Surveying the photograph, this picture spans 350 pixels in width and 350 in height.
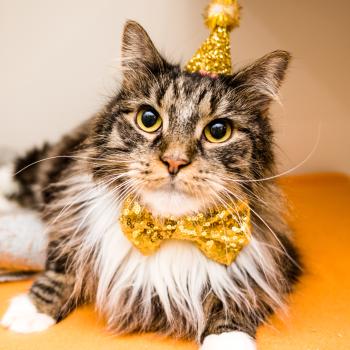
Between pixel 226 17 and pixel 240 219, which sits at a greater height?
pixel 226 17

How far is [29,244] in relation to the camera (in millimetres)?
1434

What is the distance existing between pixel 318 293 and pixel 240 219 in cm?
43

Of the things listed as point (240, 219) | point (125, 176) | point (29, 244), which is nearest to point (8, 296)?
point (29, 244)

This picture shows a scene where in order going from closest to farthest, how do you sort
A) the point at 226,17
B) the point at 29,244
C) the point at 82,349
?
1. the point at 82,349
2. the point at 226,17
3. the point at 29,244

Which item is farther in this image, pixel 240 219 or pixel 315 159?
pixel 315 159

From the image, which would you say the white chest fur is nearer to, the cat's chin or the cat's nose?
the cat's chin

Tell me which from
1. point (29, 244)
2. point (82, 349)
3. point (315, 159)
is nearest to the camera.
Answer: point (82, 349)

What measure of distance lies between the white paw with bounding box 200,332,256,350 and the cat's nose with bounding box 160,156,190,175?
409mm

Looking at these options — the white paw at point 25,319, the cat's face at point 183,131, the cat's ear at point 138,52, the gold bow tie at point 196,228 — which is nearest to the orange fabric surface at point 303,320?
the white paw at point 25,319

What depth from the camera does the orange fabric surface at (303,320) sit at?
3.48 ft

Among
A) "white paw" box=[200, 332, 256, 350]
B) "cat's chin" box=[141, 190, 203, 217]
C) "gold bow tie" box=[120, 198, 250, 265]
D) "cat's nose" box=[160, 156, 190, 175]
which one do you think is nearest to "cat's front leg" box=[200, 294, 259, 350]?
"white paw" box=[200, 332, 256, 350]

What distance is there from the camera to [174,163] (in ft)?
3.15

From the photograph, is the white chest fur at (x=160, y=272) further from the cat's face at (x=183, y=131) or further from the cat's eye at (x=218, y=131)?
the cat's eye at (x=218, y=131)

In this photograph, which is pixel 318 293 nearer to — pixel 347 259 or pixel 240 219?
pixel 347 259
